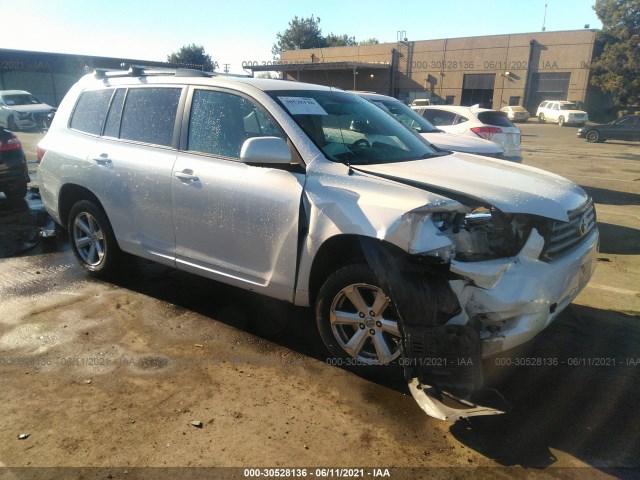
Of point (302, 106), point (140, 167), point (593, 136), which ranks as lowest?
point (593, 136)

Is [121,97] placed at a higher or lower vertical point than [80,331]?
higher

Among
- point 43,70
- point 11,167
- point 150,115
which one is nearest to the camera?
point 150,115

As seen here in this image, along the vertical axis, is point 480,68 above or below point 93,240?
above

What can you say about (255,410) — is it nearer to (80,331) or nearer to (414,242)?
(414,242)

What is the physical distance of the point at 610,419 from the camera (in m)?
2.98

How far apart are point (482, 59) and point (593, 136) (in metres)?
22.0

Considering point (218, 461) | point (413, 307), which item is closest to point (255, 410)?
point (218, 461)

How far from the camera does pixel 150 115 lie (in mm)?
4379

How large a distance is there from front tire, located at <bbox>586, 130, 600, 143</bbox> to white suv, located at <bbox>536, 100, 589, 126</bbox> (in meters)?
12.7

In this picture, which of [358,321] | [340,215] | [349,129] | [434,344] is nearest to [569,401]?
[434,344]

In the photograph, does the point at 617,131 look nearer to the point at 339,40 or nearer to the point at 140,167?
the point at 140,167

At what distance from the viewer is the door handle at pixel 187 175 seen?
3.89 meters

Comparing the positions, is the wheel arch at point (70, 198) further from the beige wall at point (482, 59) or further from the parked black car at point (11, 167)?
the beige wall at point (482, 59)

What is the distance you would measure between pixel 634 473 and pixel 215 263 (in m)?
2.97
